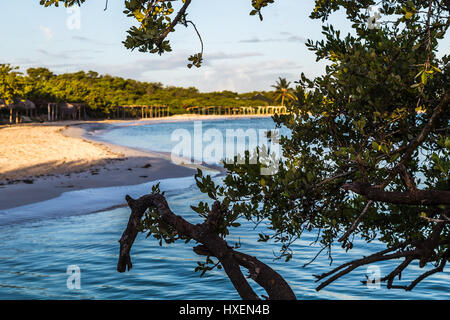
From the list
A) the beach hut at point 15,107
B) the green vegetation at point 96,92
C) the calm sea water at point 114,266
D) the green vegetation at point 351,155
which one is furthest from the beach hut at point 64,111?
the green vegetation at point 351,155

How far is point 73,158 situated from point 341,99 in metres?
23.6

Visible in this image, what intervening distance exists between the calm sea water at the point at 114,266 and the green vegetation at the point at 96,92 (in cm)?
366

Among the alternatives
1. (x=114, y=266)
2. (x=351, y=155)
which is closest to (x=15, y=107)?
(x=114, y=266)

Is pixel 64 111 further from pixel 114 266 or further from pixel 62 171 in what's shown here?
pixel 114 266

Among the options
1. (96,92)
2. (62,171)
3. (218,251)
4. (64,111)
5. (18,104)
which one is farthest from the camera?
(96,92)

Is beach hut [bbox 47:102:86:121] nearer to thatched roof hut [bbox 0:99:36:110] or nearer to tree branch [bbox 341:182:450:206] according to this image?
thatched roof hut [bbox 0:99:36:110]

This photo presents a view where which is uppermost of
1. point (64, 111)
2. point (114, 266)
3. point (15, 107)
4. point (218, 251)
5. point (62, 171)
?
point (64, 111)

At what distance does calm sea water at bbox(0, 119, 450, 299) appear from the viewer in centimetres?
842

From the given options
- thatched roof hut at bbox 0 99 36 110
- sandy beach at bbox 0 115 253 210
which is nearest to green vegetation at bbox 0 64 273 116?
thatched roof hut at bbox 0 99 36 110

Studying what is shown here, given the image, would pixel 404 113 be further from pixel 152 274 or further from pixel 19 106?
pixel 19 106

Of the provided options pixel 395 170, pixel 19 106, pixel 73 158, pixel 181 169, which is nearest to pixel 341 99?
pixel 395 170

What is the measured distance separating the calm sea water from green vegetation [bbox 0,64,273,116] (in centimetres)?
366

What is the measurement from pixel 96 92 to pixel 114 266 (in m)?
84.1

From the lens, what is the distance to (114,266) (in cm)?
973
